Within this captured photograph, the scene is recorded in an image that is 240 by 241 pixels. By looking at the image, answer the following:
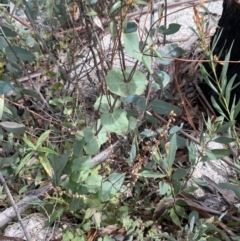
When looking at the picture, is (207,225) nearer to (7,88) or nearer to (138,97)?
(138,97)

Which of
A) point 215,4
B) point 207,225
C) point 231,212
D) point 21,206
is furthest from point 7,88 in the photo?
point 215,4

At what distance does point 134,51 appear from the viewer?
39.9 inches

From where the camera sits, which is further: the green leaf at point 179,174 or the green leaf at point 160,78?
the green leaf at point 179,174

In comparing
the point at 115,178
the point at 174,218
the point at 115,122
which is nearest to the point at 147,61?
the point at 115,122

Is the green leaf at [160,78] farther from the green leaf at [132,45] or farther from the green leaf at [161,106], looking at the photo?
the green leaf at [132,45]

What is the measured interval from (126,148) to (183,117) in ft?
1.30

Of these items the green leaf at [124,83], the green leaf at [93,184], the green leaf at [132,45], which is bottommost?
the green leaf at [93,184]

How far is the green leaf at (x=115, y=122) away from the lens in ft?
3.68

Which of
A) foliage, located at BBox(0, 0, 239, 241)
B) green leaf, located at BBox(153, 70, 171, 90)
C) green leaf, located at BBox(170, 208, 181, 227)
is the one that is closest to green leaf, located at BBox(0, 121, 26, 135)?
foliage, located at BBox(0, 0, 239, 241)

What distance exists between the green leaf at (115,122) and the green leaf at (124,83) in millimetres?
107

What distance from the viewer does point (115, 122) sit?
1.13 m

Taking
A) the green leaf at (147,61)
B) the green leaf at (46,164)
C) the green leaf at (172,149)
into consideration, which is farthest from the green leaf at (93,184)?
the green leaf at (147,61)

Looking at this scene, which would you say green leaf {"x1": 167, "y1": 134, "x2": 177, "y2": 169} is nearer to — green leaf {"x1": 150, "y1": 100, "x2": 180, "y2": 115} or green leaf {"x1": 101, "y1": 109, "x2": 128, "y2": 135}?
green leaf {"x1": 150, "y1": 100, "x2": 180, "y2": 115}

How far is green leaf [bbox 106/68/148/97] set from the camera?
1.04m
